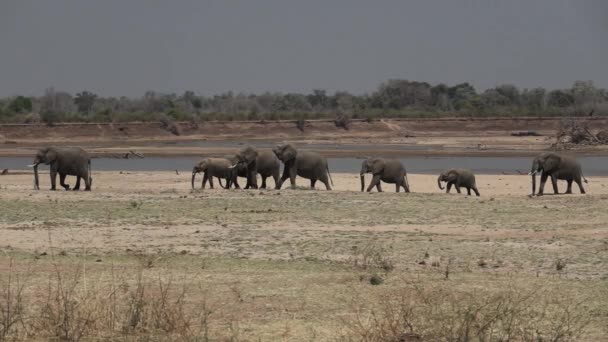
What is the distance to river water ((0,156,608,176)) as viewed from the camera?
49.3 m

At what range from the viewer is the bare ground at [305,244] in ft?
38.7

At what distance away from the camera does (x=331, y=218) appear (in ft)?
73.3

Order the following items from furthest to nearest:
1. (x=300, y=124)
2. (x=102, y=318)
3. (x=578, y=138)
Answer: (x=300, y=124) < (x=578, y=138) < (x=102, y=318)

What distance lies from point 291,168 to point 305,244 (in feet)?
57.8

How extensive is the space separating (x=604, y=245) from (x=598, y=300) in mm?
5559

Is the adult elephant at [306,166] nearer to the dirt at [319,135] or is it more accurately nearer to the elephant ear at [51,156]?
the elephant ear at [51,156]

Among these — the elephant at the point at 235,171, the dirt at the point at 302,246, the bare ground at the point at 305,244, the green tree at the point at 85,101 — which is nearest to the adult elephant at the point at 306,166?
the elephant at the point at 235,171

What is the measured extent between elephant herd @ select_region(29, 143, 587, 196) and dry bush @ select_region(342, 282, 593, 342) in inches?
814

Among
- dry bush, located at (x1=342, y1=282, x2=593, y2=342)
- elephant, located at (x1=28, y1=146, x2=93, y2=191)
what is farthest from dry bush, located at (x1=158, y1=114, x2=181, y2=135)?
dry bush, located at (x1=342, y1=282, x2=593, y2=342)

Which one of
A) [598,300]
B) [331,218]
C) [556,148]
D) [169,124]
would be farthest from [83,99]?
[598,300]

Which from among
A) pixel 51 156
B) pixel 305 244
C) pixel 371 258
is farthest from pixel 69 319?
pixel 51 156

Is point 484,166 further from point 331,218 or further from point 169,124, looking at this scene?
point 169,124

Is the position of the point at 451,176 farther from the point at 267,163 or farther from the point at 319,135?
the point at 319,135

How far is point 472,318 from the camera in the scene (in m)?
9.72
